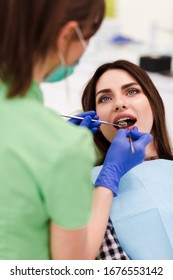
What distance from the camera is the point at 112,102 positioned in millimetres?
1489

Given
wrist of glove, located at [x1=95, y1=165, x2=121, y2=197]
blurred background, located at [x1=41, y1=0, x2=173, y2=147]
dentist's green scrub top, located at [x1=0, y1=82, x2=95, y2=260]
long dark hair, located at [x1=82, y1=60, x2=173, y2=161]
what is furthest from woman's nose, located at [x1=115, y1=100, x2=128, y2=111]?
blurred background, located at [x1=41, y1=0, x2=173, y2=147]

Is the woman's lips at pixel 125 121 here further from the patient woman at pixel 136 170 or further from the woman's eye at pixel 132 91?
the woman's eye at pixel 132 91

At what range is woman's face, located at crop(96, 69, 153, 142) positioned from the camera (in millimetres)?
1443

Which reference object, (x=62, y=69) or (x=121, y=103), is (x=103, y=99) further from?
(x=62, y=69)

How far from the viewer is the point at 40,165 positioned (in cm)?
71

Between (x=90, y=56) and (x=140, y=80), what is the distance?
1734 millimetres

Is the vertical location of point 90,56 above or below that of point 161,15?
→ below

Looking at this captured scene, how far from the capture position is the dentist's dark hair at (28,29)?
677 mm

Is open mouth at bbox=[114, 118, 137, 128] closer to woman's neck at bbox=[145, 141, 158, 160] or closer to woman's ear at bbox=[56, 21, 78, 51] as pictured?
woman's neck at bbox=[145, 141, 158, 160]

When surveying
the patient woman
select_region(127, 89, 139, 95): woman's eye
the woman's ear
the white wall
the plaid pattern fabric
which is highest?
the white wall

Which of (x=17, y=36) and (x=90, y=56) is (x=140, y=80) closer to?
(x=17, y=36)

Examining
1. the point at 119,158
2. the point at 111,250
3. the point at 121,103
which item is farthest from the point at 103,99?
Answer: the point at 111,250

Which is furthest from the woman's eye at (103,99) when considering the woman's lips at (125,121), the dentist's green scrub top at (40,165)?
the dentist's green scrub top at (40,165)
